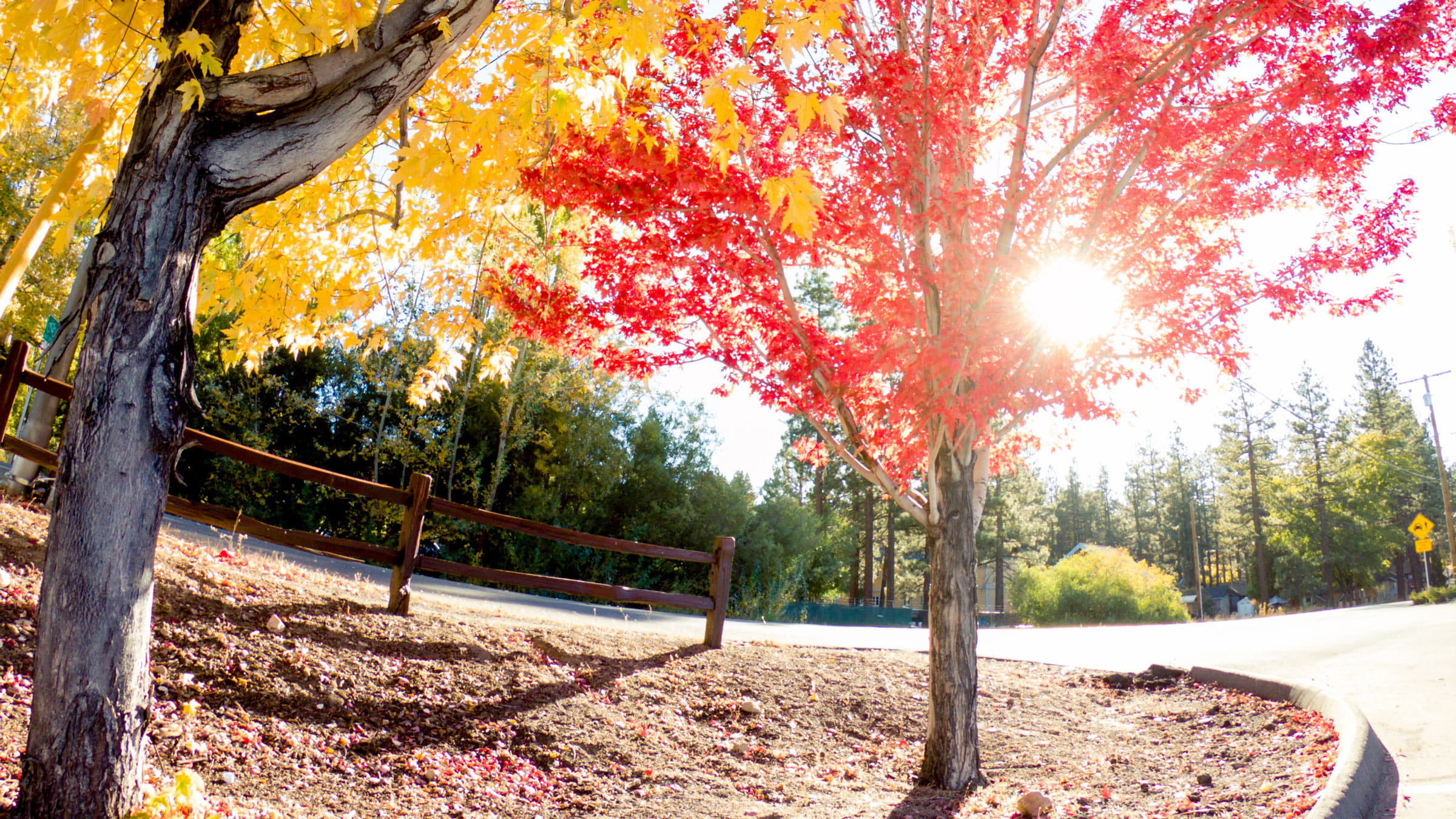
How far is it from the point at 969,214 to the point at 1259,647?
9863 mm

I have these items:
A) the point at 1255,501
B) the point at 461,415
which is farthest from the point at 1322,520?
the point at 461,415

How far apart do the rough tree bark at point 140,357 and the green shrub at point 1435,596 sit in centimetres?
3305

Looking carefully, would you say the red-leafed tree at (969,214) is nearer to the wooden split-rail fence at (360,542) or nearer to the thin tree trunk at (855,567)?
the wooden split-rail fence at (360,542)

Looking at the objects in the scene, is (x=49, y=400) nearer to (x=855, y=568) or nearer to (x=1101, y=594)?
(x=1101, y=594)

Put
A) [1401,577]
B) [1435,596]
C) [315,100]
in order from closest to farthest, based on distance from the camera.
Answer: [315,100] < [1435,596] < [1401,577]

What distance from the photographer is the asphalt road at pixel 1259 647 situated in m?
5.34

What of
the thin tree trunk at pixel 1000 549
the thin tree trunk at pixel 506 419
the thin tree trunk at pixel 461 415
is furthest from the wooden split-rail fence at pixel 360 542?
the thin tree trunk at pixel 1000 549

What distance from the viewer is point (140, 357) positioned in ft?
9.03

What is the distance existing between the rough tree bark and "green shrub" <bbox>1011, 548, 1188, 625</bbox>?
2598 cm

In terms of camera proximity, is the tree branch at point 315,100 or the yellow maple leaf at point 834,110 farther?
the yellow maple leaf at point 834,110

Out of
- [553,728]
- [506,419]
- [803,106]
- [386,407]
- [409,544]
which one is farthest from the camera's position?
[506,419]

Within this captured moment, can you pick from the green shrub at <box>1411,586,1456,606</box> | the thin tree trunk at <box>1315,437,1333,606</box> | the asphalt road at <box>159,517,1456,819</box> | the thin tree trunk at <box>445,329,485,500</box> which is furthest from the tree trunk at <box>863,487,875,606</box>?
the thin tree trunk at <box>1315,437,1333,606</box>

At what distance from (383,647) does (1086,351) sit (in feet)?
17.1

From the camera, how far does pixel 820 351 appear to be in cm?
580
